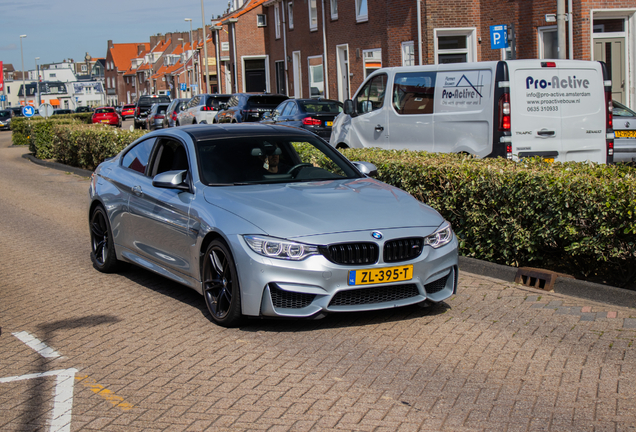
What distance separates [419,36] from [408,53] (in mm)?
1010

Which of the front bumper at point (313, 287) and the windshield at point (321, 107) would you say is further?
the windshield at point (321, 107)

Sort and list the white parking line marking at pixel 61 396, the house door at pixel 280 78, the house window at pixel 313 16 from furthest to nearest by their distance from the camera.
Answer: the house door at pixel 280 78 < the house window at pixel 313 16 < the white parking line marking at pixel 61 396

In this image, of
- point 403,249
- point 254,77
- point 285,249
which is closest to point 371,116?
point 403,249

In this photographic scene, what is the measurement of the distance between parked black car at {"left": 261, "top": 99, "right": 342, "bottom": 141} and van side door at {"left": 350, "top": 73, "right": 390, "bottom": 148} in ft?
19.2

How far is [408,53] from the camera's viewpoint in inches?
1021

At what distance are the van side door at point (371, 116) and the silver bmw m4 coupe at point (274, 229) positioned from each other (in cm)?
581

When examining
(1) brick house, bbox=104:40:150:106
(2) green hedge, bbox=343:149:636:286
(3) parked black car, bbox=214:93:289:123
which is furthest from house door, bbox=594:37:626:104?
(1) brick house, bbox=104:40:150:106

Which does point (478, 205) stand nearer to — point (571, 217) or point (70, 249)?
point (571, 217)

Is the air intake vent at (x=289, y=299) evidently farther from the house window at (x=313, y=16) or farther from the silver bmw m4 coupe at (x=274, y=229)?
the house window at (x=313, y=16)

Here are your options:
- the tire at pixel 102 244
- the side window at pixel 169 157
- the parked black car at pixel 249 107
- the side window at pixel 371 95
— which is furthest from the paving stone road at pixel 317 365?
the parked black car at pixel 249 107

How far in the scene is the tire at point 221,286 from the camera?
5703mm

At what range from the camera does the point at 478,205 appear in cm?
798

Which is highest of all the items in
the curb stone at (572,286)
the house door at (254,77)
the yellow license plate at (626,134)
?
the house door at (254,77)

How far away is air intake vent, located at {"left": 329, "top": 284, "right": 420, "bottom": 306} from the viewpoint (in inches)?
221
